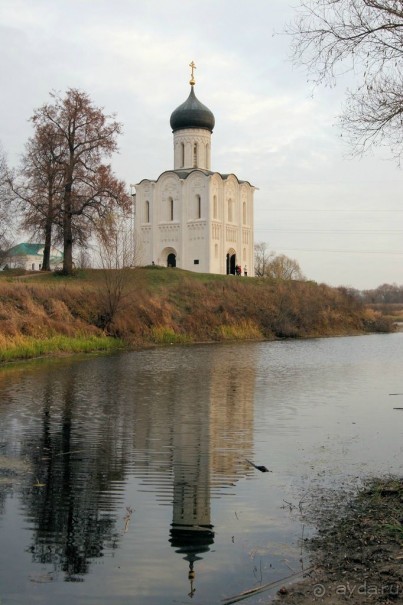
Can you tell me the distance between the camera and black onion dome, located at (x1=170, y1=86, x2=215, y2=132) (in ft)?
185

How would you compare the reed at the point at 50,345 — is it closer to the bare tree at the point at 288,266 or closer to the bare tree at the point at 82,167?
the bare tree at the point at 82,167

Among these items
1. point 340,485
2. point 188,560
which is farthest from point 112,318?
point 188,560

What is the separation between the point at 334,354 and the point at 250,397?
611 inches

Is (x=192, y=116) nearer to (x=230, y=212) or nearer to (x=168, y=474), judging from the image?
(x=230, y=212)

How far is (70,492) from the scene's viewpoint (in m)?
8.04

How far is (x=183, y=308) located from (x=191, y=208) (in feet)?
60.8

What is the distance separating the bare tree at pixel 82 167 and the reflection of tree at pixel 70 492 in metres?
26.5

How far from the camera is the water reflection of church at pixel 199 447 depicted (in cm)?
683

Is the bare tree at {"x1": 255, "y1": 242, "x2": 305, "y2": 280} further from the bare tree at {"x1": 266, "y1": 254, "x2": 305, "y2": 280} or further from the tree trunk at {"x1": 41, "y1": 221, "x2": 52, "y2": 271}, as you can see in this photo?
the tree trunk at {"x1": 41, "y1": 221, "x2": 52, "y2": 271}

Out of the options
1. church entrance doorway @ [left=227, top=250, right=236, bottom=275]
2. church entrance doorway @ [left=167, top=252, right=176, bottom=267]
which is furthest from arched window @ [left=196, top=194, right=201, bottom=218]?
church entrance doorway @ [left=227, top=250, right=236, bottom=275]

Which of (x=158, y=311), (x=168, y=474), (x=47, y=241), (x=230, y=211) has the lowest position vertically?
(x=168, y=474)

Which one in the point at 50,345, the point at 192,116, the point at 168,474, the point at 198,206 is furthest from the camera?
the point at 198,206

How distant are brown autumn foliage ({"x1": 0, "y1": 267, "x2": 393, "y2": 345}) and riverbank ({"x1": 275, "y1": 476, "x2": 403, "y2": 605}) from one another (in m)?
20.6

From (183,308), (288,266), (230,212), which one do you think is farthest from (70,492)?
(288,266)
